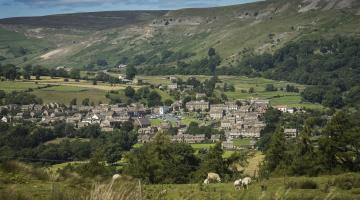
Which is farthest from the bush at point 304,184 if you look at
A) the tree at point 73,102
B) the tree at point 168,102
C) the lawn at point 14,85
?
the tree at point 168,102

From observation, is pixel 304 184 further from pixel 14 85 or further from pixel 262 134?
pixel 14 85

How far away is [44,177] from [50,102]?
90021mm

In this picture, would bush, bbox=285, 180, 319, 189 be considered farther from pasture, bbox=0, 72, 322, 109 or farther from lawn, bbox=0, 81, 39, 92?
lawn, bbox=0, 81, 39, 92

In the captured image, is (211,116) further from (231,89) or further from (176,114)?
(231,89)

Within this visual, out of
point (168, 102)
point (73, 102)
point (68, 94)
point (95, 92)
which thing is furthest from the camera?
point (95, 92)

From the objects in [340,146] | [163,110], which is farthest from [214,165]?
[163,110]

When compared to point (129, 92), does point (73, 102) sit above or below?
below

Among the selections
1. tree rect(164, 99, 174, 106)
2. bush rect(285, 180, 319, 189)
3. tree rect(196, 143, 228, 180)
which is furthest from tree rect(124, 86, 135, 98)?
bush rect(285, 180, 319, 189)

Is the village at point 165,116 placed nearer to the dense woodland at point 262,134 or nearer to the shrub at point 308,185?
the dense woodland at point 262,134

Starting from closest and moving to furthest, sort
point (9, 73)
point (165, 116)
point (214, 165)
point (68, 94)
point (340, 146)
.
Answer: point (340, 146), point (214, 165), point (165, 116), point (68, 94), point (9, 73)

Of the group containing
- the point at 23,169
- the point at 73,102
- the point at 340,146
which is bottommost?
the point at 73,102

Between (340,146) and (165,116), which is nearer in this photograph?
(340,146)

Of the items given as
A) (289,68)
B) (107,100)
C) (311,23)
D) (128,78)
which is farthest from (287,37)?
(107,100)

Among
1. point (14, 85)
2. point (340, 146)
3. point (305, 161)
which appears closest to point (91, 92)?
point (14, 85)
